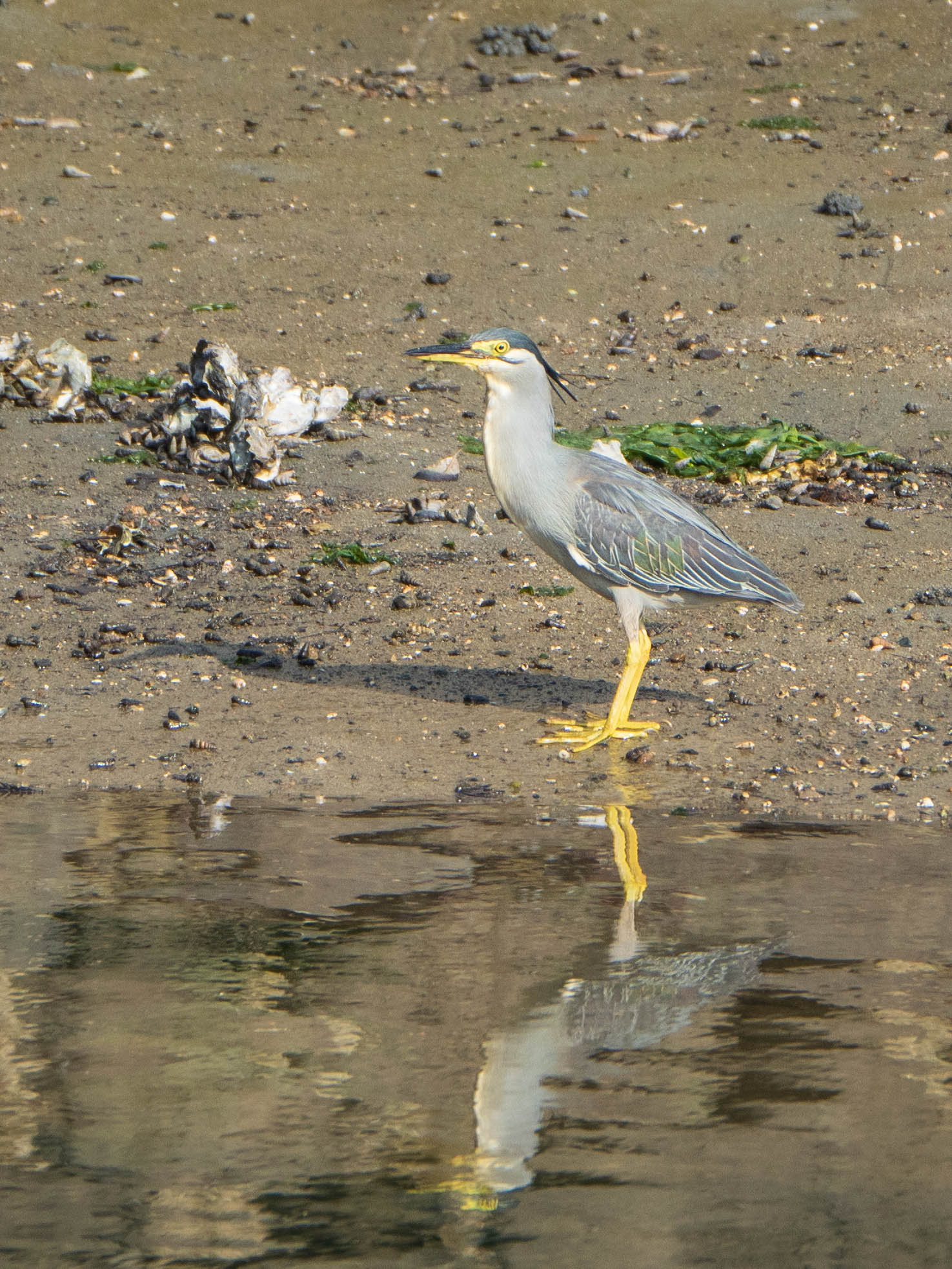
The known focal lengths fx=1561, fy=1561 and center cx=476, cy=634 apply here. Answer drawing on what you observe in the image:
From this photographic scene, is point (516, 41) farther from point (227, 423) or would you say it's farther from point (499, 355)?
point (499, 355)

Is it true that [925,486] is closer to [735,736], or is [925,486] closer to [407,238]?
[735,736]

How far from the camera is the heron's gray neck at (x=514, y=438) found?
611 cm

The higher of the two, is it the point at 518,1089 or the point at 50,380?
the point at 50,380

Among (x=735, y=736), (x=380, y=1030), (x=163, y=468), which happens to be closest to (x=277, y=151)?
(x=163, y=468)

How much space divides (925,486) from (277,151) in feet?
21.6

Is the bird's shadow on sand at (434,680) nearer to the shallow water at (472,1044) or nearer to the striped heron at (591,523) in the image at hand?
the striped heron at (591,523)

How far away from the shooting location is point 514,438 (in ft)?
20.1

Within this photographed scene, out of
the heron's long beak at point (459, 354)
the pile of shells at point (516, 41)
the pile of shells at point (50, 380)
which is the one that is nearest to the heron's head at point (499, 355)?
the heron's long beak at point (459, 354)

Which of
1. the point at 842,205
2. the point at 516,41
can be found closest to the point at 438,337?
the point at 842,205

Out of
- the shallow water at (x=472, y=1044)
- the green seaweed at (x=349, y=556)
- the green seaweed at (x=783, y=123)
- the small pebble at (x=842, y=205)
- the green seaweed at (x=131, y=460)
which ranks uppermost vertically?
the green seaweed at (x=783, y=123)

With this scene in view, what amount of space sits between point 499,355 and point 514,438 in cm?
33

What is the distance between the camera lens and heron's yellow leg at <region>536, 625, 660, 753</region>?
5824 millimetres

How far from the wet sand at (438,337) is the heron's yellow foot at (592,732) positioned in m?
0.06

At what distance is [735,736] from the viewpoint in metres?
5.86
